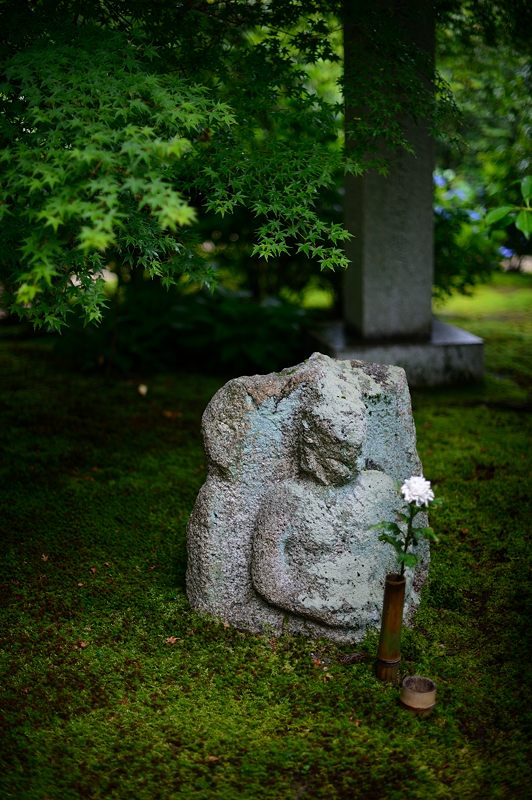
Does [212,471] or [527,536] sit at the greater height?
[212,471]

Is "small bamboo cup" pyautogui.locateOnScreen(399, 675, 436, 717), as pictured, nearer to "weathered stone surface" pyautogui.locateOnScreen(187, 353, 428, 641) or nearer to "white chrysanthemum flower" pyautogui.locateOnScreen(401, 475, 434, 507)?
"weathered stone surface" pyautogui.locateOnScreen(187, 353, 428, 641)

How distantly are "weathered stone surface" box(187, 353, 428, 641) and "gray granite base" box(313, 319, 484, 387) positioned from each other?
302 cm

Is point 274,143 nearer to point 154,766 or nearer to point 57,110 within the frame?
point 57,110

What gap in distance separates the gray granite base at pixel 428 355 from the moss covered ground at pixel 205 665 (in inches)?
53.0

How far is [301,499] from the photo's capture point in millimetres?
3232

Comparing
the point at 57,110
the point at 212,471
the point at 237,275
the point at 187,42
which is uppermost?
the point at 187,42

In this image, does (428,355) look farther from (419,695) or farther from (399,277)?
(419,695)

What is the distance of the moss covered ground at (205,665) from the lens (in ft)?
8.87

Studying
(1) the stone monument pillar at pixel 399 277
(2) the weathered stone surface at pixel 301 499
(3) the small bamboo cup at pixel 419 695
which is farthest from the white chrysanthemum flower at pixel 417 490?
(1) the stone monument pillar at pixel 399 277

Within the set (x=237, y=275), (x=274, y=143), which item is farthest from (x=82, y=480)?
(x=237, y=275)

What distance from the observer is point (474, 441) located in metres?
5.60

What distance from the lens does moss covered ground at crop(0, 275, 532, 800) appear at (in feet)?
8.87

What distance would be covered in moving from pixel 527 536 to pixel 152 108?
293cm

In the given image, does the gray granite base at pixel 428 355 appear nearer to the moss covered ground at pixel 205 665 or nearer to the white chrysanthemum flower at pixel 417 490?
the moss covered ground at pixel 205 665
